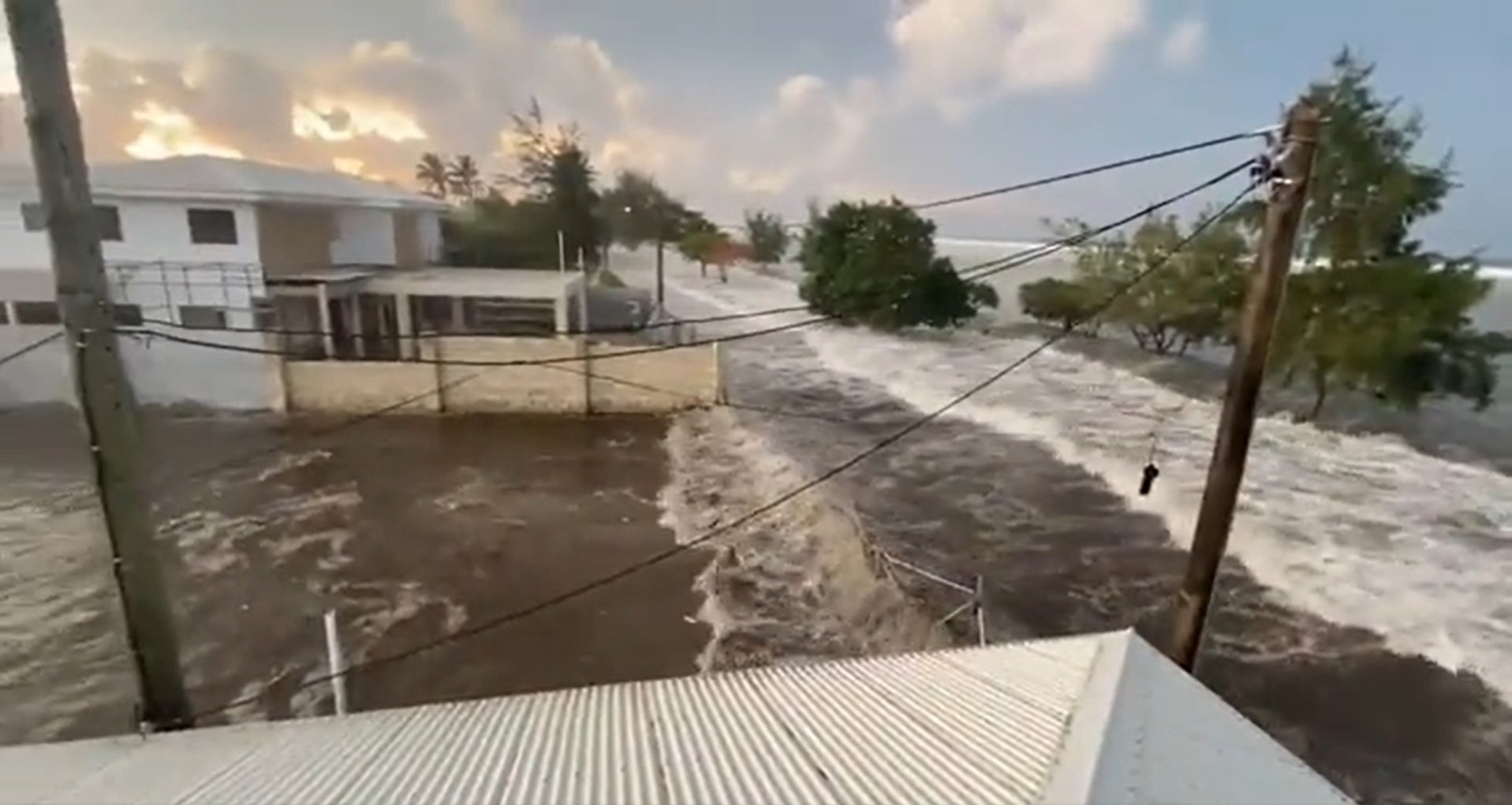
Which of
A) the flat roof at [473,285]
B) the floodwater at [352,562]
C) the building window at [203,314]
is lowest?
the floodwater at [352,562]

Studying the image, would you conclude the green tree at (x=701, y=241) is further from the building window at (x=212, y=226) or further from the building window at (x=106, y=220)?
the building window at (x=106, y=220)

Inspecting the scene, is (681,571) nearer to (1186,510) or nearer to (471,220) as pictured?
(1186,510)

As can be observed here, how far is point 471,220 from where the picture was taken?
3077 cm

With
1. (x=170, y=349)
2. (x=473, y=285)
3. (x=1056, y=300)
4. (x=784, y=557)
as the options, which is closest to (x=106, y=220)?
(x=170, y=349)

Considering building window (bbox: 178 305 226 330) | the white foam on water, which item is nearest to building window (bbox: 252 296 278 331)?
building window (bbox: 178 305 226 330)

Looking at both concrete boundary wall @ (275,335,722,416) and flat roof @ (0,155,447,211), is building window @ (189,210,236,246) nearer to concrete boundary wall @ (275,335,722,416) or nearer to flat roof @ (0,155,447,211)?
flat roof @ (0,155,447,211)

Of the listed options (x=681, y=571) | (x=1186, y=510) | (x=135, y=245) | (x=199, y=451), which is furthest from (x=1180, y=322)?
(x=135, y=245)

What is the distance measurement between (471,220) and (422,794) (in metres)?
30.7

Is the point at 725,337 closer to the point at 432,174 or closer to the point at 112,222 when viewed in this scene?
the point at 112,222

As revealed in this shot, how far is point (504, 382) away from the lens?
15.9 metres

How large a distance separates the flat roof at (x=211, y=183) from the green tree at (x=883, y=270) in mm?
12905

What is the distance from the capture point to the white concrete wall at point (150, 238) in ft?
56.7

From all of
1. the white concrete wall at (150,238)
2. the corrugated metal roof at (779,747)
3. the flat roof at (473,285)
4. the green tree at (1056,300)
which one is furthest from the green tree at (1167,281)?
the white concrete wall at (150,238)

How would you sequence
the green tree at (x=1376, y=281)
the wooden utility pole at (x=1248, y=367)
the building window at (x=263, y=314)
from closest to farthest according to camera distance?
1. the wooden utility pole at (x=1248, y=367)
2. the green tree at (x=1376, y=281)
3. the building window at (x=263, y=314)
